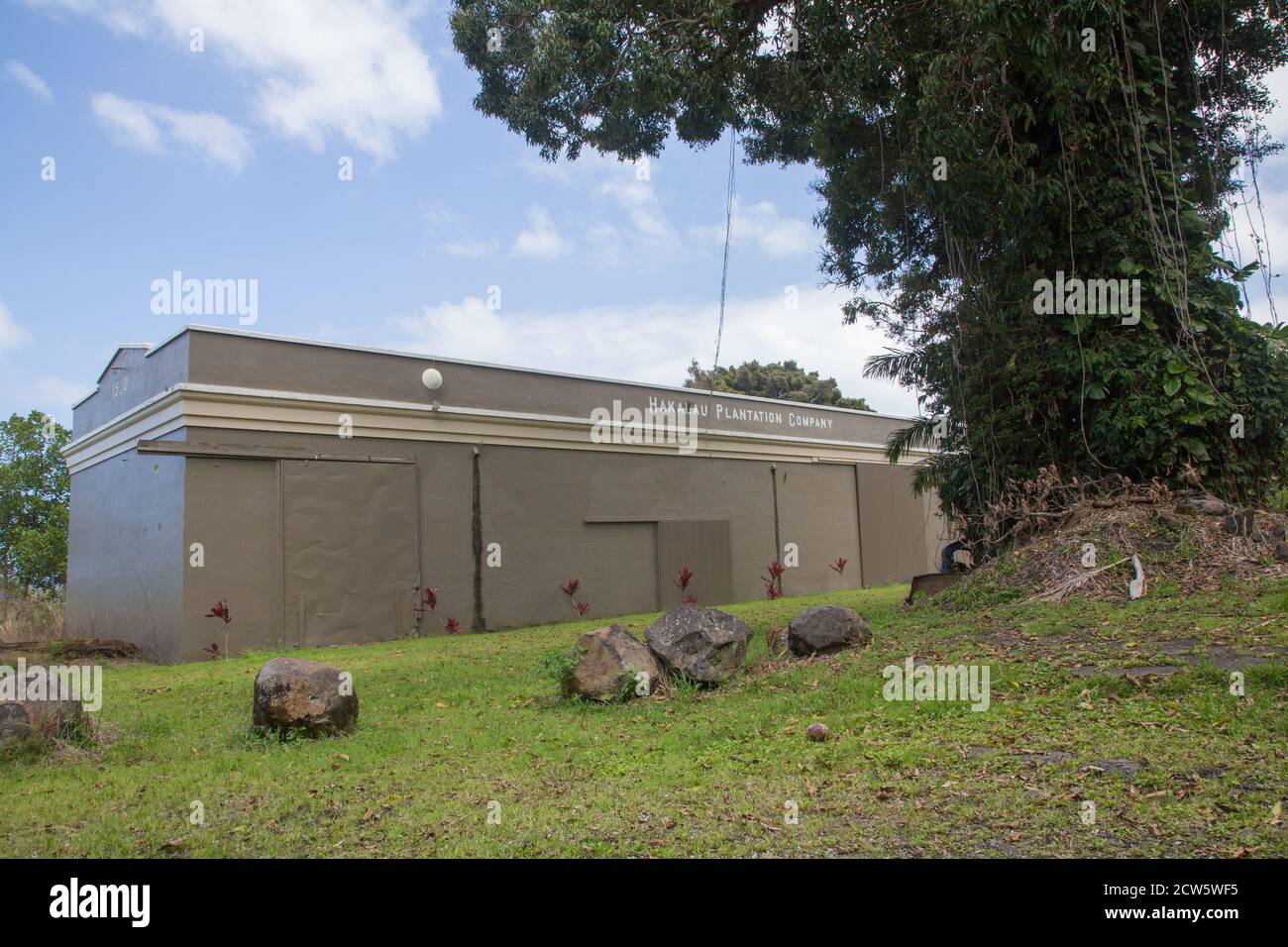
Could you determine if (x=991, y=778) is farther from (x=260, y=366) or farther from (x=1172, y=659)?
(x=260, y=366)

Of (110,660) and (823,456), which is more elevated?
(823,456)

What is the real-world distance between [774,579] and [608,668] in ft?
47.3

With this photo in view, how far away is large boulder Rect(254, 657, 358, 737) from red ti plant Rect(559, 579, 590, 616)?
10.6 meters

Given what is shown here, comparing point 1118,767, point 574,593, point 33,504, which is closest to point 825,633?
point 1118,767

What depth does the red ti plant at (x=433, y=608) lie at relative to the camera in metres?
15.3

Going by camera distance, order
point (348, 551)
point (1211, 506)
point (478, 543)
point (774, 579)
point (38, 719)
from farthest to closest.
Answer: point (774, 579)
point (478, 543)
point (348, 551)
point (1211, 506)
point (38, 719)

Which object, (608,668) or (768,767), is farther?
(608,668)

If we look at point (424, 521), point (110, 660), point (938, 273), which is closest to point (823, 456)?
point (938, 273)

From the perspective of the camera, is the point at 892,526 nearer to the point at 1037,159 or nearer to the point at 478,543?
the point at 478,543

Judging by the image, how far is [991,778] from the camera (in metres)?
4.59

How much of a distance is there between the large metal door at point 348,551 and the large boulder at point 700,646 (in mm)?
8055

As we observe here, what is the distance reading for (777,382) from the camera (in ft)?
135

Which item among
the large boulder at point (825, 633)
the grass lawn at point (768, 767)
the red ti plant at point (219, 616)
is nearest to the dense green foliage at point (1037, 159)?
the grass lawn at point (768, 767)
